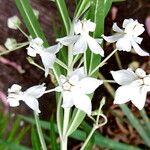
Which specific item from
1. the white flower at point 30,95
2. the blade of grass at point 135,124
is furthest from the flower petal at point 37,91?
the blade of grass at point 135,124

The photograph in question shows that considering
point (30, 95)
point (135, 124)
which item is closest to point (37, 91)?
point (30, 95)

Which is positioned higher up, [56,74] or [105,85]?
[56,74]

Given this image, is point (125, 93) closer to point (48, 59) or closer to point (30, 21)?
point (48, 59)

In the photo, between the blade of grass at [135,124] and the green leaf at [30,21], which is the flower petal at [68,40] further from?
the blade of grass at [135,124]

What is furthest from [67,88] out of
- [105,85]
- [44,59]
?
[105,85]

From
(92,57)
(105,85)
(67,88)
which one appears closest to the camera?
(67,88)

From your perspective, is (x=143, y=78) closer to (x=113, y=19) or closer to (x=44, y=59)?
(x=44, y=59)

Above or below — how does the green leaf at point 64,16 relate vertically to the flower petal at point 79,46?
above
